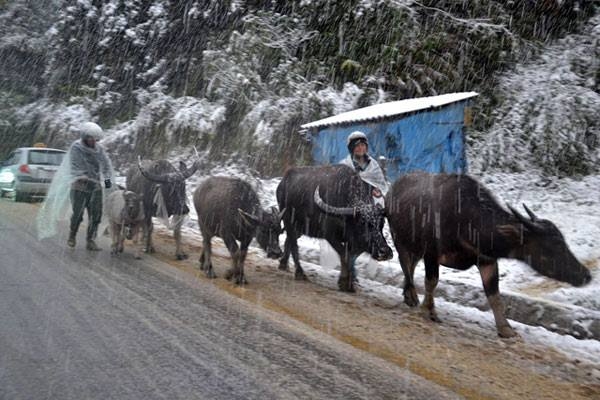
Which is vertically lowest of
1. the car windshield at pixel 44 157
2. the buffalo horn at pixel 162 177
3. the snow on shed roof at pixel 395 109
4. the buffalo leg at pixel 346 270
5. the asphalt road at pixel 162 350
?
the asphalt road at pixel 162 350

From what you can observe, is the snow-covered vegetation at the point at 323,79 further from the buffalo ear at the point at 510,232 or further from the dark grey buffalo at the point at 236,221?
the buffalo ear at the point at 510,232

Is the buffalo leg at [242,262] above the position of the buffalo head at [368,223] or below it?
below

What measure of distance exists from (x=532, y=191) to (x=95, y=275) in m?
10.9

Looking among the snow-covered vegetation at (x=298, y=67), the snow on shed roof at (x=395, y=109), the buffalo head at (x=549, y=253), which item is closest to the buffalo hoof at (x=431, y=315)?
the buffalo head at (x=549, y=253)

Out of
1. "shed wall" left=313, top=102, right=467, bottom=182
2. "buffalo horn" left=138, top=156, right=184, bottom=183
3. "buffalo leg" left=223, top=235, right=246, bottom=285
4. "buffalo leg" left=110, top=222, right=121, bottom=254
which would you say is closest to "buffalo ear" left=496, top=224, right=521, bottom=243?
"buffalo leg" left=223, top=235, right=246, bottom=285

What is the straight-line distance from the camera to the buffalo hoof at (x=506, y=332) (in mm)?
5570

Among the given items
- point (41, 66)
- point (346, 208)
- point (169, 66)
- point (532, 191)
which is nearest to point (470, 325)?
point (346, 208)

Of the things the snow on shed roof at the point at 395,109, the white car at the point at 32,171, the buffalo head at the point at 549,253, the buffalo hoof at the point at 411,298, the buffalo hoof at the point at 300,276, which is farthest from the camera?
the white car at the point at 32,171

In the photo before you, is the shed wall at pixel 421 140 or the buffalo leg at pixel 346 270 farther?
the shed wall at pixel 421 140

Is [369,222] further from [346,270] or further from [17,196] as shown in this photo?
[17,196]

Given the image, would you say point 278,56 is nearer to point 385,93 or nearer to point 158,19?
point 385,93

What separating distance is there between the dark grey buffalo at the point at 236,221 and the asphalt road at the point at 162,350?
703mm

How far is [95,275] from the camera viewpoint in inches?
287

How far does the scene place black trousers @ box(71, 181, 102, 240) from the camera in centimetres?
946
